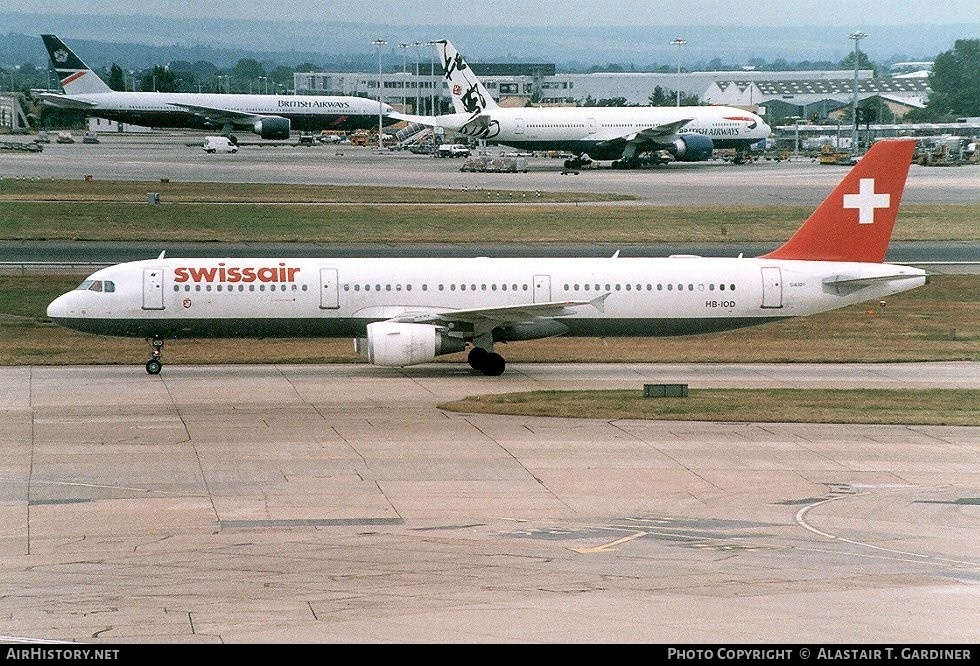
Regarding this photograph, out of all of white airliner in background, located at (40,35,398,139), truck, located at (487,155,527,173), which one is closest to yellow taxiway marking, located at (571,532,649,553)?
truck, located at (487,155,527,173)

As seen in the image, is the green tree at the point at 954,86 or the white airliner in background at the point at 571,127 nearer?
the white airliner in background at the point at 571,127

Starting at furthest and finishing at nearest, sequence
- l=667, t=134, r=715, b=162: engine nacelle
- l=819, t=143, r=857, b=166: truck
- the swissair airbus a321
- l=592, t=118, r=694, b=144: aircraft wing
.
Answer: l=819, t=143, r=857, b=166: truck, l=667, t=134, r=715, b=162: engine nacelle, l=592, t=118, r=694, b=144: aircraft wing, the swissair airbus a321

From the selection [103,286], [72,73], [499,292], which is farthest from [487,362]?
[72,73]

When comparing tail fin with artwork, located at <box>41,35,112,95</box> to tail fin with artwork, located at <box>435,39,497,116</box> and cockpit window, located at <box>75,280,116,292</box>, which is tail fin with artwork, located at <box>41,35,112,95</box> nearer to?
tail fin with artwork, located at <box>435,39,497,116</box>

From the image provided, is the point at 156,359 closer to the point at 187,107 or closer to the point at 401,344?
the point at 401,344

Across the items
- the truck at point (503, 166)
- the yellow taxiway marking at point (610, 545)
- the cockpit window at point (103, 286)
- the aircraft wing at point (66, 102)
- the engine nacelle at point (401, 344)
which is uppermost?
the aircraft wing at point (66, 102)

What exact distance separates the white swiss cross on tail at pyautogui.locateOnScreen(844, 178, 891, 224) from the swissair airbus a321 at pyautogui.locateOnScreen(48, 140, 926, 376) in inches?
1.3

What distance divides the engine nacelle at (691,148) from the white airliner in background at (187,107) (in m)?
39.0

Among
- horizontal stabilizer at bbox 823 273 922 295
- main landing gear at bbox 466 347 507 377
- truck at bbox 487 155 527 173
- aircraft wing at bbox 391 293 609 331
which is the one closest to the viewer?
aircraft wing at bbox 391 293 609 331

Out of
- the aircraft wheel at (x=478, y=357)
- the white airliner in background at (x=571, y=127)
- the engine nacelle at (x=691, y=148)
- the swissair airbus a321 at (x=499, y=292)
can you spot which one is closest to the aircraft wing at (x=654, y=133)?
the white airliner in background at (x=571, y=127)

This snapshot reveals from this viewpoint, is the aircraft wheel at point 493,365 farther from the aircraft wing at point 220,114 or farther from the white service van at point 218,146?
the aircraft wing at point 220,114

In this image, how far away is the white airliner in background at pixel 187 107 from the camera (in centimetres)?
15162

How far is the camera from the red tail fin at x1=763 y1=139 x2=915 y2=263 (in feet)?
149

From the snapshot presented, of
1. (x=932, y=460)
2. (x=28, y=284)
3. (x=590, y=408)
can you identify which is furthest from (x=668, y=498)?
(x=28, y=284)
